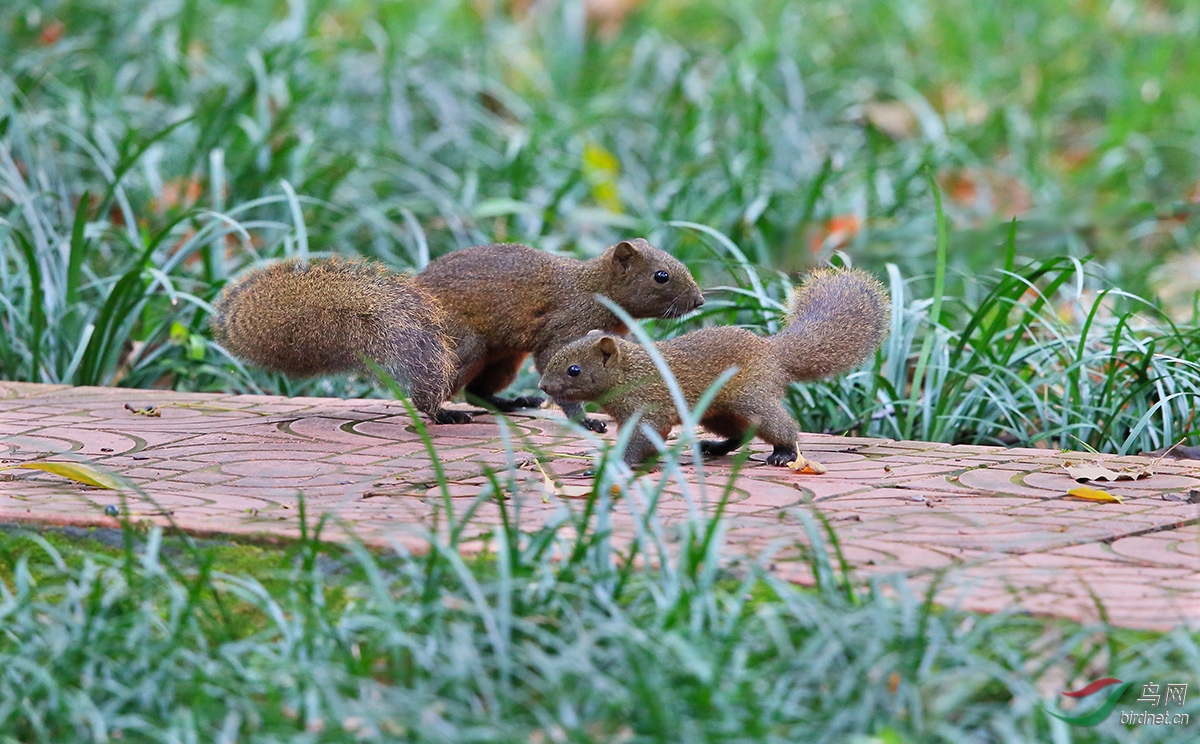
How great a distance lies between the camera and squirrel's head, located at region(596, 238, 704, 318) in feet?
17.9

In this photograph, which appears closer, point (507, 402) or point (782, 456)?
point (782, 456)

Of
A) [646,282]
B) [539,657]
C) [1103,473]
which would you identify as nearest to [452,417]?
[646,282]

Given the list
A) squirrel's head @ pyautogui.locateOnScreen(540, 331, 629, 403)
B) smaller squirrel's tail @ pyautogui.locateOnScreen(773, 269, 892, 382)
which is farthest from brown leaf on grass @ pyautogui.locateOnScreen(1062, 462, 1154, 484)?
squirrel's head @ pyautogui.locateOnScreen(540, 331, 629, 403)

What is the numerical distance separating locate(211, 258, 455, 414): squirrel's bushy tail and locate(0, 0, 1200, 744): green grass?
26.9 inches

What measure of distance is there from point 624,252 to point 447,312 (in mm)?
719

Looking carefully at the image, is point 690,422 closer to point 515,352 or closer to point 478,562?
point 478,562

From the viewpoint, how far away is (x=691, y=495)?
368 cm

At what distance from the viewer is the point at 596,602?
2754mm

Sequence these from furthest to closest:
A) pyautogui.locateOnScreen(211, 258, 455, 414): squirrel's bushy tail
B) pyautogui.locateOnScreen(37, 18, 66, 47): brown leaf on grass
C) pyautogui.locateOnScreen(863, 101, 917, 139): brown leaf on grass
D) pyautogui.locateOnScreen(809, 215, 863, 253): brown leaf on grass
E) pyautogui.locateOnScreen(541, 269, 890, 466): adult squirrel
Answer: pyautogui.locateOnScreen(863, 101, 917, 139): brown leaf on grass
pyautogui.locateOnScreen(37, 18, 66, 47): brown leaf on grass
pyautogui.locateOnScreen(809, 215, 863, 253): brown leaf on grass
pyautogui.locateOnScreen(211, 258, 455, 414): squirrel's bushy tail
pyautogui.locateOnScreen(541, 269, 890, 466): adult squirrel

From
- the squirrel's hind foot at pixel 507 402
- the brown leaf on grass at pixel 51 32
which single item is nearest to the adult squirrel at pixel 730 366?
the squirrel's hind foot at pixel 507 402

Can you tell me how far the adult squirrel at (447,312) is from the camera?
16.3 feet

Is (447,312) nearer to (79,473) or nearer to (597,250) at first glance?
(79,473)

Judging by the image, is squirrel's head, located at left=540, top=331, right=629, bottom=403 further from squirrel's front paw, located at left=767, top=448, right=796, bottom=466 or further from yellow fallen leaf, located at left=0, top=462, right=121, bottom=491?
yellow fallen leaf, located at left=0, top=462, right=121, bottom=491

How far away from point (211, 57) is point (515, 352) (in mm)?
5547
